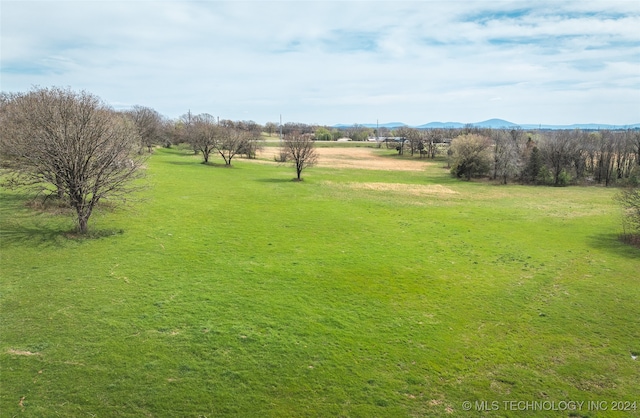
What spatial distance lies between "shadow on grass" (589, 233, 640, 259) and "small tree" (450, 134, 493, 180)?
39226 millimetres

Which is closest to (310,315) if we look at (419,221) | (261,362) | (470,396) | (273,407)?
(261,362)

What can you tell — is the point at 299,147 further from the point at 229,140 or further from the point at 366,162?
the point at 366,162

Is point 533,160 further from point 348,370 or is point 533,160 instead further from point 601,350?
point 348,370

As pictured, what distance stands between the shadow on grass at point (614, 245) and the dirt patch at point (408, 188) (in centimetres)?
2309

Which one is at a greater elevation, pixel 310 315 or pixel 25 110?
pixel 25 110

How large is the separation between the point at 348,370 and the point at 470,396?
3.85 meters

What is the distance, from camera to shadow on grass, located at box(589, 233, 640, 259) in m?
26.5

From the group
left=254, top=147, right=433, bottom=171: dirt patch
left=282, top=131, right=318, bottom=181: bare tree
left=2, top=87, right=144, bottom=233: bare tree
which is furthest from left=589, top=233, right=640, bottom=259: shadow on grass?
left=254, top=147, right=433, bottom=171: dirt patch

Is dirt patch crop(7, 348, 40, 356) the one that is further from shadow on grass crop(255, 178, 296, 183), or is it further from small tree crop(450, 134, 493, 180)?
small tree crop(450, 134, 493, 180)

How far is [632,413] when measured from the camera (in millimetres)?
11039

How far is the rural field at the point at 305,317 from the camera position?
1133cm

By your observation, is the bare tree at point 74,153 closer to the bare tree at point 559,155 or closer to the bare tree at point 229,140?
the bare tree at point 229,140

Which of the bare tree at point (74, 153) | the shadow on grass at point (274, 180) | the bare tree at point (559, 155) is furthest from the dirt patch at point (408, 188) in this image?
the bare tree at point (74, 153)

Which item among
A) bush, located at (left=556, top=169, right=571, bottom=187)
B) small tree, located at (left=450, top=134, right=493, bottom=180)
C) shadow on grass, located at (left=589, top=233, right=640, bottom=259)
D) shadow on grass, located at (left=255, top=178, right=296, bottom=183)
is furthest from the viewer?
small tree, located at (left=450, top=134, right=493, bottom=180)
